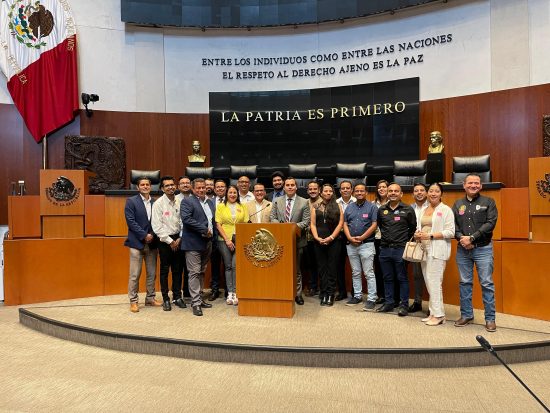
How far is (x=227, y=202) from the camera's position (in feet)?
14.7

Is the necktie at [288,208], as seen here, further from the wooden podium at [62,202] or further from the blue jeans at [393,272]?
the wooden podium at [62,202]

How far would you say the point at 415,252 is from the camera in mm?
3762

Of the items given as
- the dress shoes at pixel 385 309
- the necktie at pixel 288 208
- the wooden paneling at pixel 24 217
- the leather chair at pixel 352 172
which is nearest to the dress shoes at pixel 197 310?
the necktie at pixel 288 208

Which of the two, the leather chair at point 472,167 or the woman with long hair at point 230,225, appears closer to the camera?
the woman with long hair at point 230,225

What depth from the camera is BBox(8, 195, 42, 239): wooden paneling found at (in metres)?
5.11

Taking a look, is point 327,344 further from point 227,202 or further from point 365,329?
point 227,202

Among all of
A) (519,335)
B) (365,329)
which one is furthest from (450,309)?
(365,329)

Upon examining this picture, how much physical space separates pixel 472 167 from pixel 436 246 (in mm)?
A: 2363

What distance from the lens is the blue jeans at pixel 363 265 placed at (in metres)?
4.24

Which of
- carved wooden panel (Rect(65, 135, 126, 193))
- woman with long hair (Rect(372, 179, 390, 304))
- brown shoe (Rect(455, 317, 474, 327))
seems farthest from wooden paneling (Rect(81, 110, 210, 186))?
brown shoe (Rect(455, 317, 474, 327))

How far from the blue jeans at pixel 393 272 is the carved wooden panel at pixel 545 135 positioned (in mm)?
3766

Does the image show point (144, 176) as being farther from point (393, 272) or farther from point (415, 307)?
point (415, 307)

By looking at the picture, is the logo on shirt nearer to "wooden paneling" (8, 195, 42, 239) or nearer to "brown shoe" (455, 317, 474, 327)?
"brown shoe" (455, 317, 474, 327)

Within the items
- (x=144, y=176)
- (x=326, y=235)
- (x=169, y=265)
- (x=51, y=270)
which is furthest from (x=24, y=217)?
(x=326, y=235)
